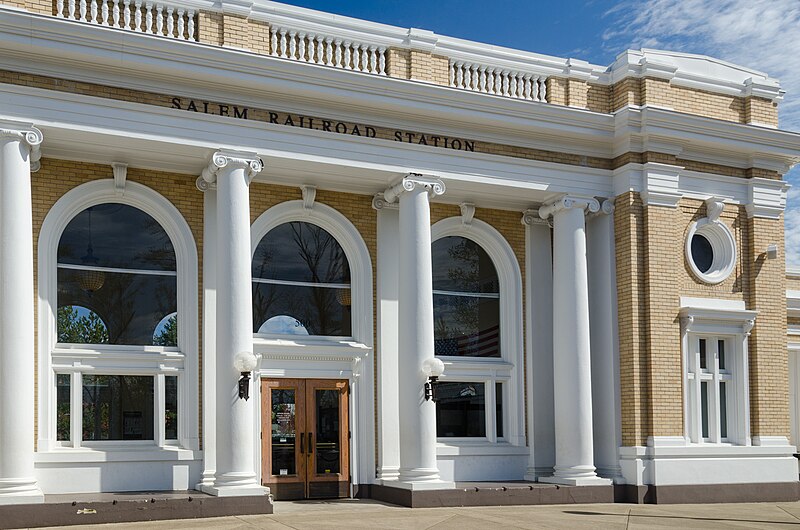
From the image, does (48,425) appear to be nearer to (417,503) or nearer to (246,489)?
(246,489)

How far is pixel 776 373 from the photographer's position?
23.5 meters

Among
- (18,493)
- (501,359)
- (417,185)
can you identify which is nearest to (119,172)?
(417,185)

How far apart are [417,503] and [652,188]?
27.8 ft

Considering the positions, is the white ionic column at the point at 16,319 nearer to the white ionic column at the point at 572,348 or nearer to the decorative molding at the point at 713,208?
the white ionic column at the point at 572,348

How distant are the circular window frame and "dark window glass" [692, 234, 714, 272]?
63mm

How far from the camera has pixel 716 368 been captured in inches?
906

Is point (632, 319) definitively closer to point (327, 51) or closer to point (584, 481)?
point (584, 481)

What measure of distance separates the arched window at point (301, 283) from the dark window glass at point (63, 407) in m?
3.86

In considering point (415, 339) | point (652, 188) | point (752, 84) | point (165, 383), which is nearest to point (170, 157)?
point (165, 383)

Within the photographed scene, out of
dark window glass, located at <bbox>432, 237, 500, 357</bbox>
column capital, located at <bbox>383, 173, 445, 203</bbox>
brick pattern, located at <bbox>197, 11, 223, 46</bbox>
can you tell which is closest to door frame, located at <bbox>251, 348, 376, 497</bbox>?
dark window glass, located at <bbox>432, 237, 500, 357</bbox>

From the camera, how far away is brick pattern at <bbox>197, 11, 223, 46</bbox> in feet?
62.7

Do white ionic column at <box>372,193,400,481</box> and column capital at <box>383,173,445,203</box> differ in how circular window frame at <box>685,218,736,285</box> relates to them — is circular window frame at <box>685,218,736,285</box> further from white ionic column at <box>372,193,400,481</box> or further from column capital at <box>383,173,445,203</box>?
white ionic column at <box>372,193,400,481</box>

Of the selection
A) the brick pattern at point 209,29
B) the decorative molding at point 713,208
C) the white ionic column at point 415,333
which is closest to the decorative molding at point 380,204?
the white ionic column at point 415,333

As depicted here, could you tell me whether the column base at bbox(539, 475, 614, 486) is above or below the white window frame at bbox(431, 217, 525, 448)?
below
